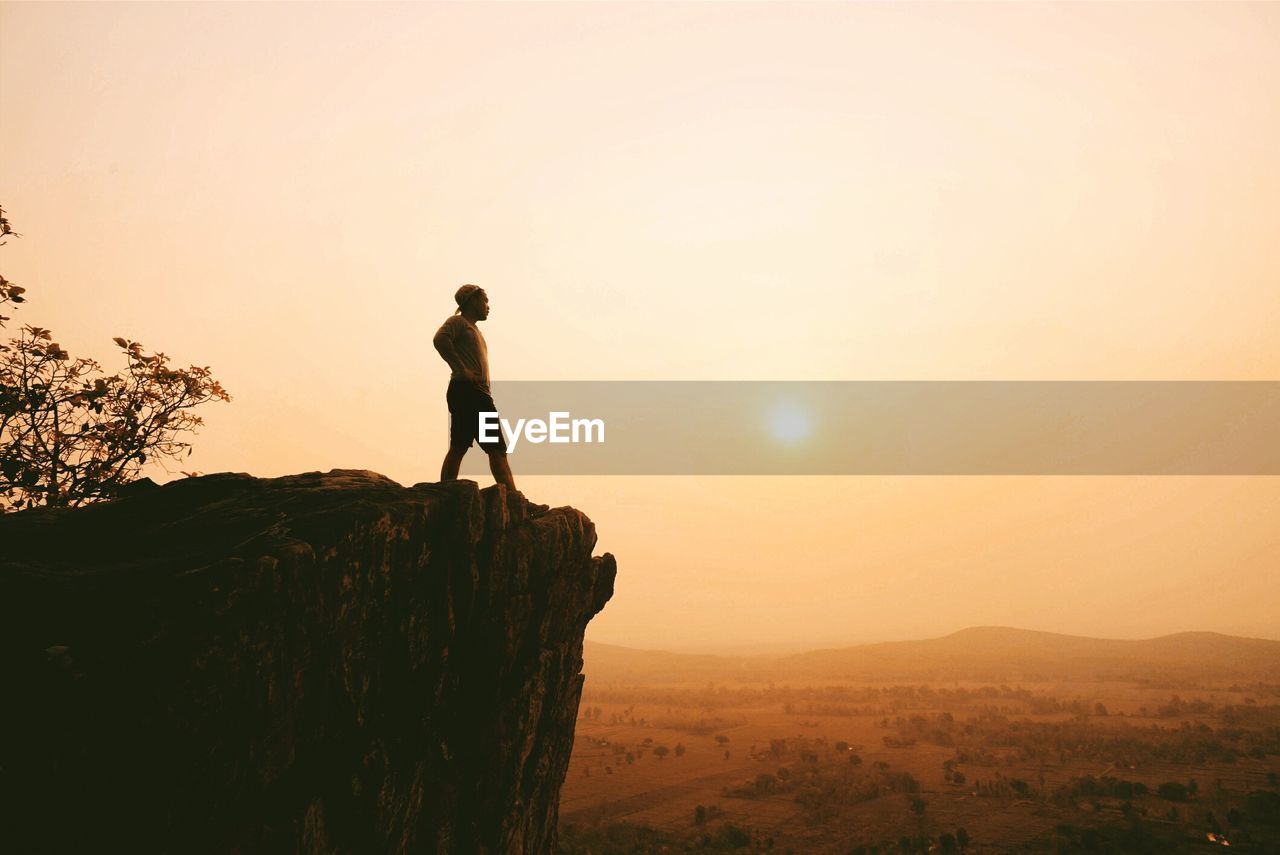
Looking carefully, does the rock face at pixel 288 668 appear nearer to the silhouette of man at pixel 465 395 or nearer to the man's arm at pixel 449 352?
the silhouette of man at pixel 465 395

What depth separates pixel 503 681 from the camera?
9.38 metres

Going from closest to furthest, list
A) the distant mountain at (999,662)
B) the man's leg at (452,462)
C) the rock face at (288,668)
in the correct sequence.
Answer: the rock face at (288,668), the man's leg at (452,462), the distant mountain at (999,662)

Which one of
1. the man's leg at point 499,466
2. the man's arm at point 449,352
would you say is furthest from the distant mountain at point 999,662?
the man's arm at point 449,352

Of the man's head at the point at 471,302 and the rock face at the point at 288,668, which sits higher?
the man's head at the point at 471,302

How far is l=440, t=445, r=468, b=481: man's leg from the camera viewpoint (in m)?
10.6

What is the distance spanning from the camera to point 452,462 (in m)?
10.7

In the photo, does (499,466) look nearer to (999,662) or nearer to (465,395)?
(465,395)

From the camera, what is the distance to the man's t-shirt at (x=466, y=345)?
424 inches

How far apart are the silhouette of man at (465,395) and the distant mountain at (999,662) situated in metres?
89.0

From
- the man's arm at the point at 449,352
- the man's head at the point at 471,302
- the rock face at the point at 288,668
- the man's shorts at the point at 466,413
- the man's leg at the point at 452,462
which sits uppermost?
the man's head at the point at 471,302

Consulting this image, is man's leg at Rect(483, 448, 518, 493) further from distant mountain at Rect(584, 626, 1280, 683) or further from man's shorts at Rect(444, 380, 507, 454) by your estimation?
distant mountain at Rect(584, 626, 1280, 683)

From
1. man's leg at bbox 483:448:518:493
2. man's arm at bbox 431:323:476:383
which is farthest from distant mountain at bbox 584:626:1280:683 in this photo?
man's arm at bbox 431:323:476:383

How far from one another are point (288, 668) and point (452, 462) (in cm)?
411

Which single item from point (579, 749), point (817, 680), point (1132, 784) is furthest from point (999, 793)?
point (817, 680)
